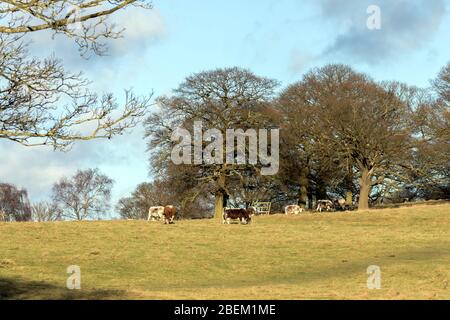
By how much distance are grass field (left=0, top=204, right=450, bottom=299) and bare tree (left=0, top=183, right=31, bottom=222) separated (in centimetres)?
6089

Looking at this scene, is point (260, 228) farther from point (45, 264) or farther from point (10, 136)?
point (10, 136)

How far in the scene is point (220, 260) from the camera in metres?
29.4

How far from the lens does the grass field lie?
19.6 meters

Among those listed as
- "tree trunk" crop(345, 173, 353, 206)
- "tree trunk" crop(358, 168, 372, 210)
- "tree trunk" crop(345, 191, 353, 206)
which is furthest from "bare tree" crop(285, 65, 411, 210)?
"tree trunk" crop(345, 191, 353, 206)

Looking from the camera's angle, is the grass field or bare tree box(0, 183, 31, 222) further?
bare tree box(0, 183, 31, 222)

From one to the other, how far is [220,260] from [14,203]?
3168 inches

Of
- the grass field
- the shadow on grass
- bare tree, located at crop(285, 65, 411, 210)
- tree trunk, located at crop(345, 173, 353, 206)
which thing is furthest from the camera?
tree trunk, located at crop(345, 173, 353, 206)

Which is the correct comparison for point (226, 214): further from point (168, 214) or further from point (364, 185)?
point (364, 185)

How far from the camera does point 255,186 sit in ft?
227

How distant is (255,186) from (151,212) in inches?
737

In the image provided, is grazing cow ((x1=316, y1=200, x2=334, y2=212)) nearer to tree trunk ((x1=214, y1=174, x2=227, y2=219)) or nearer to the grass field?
tree trunk ((x1=214, y1=174, x2=227, y2=219))

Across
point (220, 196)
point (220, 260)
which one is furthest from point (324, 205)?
point (220, 260)

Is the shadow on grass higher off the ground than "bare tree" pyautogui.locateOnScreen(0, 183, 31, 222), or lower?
lower

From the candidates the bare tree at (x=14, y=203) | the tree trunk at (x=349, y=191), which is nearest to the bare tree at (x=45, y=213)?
the bare tree at (x=14, y=203)
